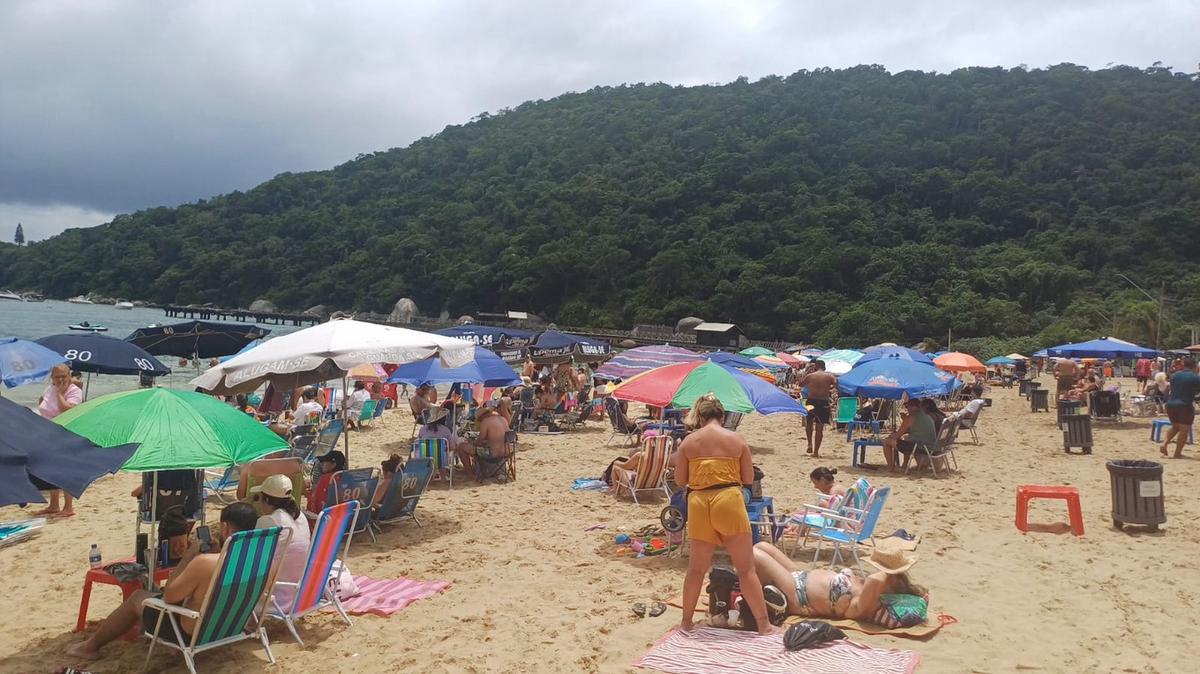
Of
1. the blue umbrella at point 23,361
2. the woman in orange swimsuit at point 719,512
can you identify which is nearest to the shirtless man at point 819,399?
the woman in orange swimsuit at point 719,512

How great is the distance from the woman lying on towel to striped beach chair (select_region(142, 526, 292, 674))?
93.7 inches

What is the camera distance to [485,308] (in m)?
79.9

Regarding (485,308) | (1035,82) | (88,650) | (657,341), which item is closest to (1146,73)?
(1035,82)

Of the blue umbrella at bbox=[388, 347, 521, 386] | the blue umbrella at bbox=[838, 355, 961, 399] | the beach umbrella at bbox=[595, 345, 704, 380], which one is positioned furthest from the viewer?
the beach umbrella at bbox=[595, 345, 704, 380]

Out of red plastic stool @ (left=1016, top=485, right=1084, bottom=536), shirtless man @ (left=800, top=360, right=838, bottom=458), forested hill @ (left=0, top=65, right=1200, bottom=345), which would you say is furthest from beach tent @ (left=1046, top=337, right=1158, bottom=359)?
Result: forested hill @ (left=0, top=65, right=1200, bottom=345)

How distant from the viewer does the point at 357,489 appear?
6.19m

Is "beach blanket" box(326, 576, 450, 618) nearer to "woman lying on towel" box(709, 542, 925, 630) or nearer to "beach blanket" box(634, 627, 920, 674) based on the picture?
"beach blanket" box(634, 627, 920, 674)

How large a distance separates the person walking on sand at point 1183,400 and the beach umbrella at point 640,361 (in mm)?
6209

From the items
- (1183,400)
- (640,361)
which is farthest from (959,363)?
(640,361)

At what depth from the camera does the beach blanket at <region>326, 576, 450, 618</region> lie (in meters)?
4.68

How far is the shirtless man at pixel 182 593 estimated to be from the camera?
3.60m

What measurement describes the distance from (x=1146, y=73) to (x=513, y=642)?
333ft

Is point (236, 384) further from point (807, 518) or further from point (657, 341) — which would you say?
point (657, 341)

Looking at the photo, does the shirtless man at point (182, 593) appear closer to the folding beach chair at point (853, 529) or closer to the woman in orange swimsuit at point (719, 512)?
the woman in orange swimsuit at point (719, 512)
